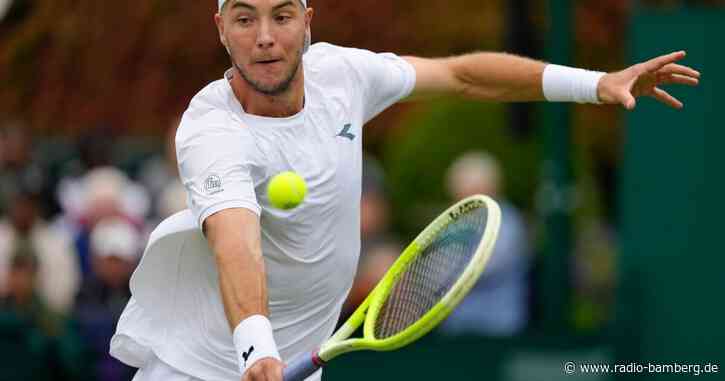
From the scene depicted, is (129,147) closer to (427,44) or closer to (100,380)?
(427,44)

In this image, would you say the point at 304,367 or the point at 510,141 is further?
the point at 510,141

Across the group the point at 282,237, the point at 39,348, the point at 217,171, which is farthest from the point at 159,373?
the point at 39,348

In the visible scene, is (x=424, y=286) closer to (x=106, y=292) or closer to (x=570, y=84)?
(x=570, y=84)

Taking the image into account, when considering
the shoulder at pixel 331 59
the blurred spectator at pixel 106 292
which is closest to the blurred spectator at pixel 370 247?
the blurred spectator at pixel 106 292

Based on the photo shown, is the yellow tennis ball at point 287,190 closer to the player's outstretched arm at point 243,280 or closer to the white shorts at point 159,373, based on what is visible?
the player's outstretched arm at point 243,280

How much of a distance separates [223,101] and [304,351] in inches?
45.1

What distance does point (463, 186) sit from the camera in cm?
1226

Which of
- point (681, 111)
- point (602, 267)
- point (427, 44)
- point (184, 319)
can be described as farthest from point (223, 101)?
point (602, 267)

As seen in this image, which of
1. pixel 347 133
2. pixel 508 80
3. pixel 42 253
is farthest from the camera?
pixel 42 253

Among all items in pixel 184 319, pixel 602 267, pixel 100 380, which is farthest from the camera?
pixel 602 267

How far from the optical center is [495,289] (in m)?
12.1

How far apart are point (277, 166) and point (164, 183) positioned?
1010cm

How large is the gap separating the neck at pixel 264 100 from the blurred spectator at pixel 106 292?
4.44m

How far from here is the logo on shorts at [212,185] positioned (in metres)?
6.03
